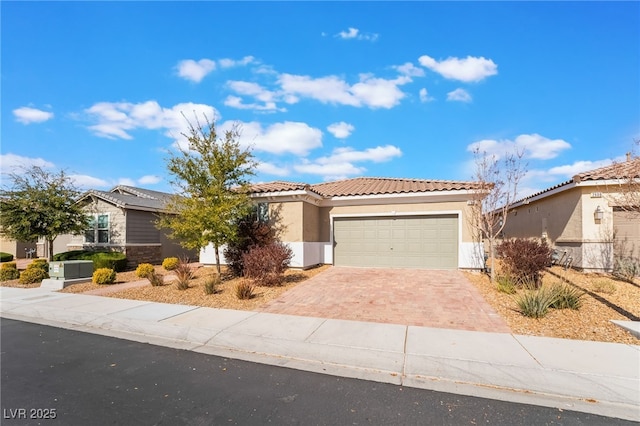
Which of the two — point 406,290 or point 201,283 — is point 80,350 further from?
point 406,290

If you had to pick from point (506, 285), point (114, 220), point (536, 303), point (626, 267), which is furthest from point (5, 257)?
point (626, 267)

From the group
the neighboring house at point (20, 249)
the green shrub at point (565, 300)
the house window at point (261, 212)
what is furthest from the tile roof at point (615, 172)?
the neighboring house at point (20, 249)

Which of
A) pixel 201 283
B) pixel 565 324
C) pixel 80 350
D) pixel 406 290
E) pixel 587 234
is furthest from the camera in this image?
pixel 587 234

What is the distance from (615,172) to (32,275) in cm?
2120

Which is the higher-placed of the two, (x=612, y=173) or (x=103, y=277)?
(x=612, y=173)

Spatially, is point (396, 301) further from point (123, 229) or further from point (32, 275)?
point (123, 229)

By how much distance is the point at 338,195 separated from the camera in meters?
15.8

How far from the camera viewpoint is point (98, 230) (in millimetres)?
18359

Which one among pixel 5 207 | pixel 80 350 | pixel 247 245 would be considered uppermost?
pixel 5 207

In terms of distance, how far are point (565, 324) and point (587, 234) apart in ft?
26.2

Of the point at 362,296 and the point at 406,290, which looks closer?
the point at 362,296

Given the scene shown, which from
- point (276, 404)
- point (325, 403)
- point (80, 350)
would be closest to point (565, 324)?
point (325, 403)

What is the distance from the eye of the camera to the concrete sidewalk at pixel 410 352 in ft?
14.1

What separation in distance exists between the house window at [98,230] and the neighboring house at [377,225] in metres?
6.58
